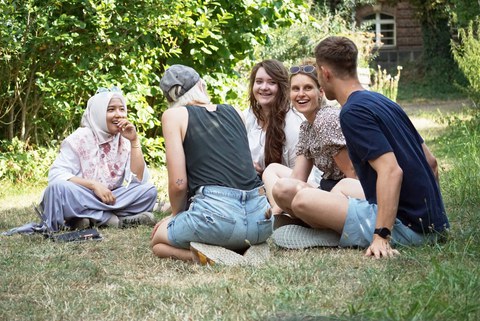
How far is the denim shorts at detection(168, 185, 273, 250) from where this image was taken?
5363mm

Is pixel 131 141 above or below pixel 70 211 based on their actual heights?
above

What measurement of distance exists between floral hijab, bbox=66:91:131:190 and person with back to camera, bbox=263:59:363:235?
1.47 m

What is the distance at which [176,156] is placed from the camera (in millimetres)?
5477

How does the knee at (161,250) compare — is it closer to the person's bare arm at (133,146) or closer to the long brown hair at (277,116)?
the person's bare arm at (133,146)

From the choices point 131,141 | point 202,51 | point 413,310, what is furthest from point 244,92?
point 413,310

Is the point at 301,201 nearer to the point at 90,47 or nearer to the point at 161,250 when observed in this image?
the point at 161,250

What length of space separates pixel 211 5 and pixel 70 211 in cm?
480

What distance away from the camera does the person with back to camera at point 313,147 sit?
20.0 feet

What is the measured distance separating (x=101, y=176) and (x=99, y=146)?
25 cm

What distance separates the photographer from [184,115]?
5574 mm

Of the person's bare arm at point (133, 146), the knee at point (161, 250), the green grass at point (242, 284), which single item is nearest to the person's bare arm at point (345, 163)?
the green grass at point (242, 284)

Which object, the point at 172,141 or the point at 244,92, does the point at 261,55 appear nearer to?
the point at 244,92

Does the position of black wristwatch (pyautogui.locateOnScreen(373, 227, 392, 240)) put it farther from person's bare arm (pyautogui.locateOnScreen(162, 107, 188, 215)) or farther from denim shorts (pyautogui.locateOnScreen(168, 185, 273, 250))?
person's bare arm (pyautogui.locateOnScreen(162, 107, 188, 215))

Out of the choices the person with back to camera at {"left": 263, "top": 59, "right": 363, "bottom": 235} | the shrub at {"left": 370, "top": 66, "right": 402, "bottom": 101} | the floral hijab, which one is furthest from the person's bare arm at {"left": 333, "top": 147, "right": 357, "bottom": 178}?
the shrub at {"left": 370, "top": 66, "right": 402, "bottom": 101}
